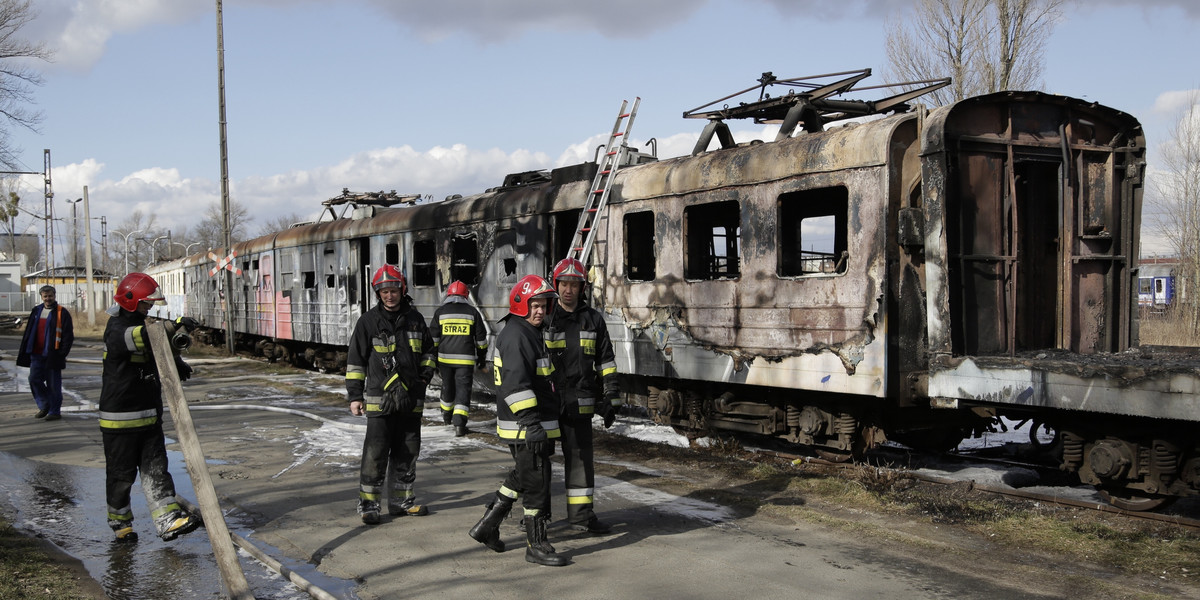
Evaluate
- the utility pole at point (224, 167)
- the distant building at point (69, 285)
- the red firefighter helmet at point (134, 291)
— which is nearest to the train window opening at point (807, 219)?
the red firefighter helmet at point (134, 291)

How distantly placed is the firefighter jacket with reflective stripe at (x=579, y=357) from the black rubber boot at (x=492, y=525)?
2.58ft

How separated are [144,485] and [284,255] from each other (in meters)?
14.7

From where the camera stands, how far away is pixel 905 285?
25.2 feet

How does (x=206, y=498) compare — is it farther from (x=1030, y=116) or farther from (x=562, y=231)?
(x=562, y=231)

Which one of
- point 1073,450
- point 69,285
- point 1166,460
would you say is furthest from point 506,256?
point 69,285

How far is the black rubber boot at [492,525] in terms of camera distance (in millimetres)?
5867

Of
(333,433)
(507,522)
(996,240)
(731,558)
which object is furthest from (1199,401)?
(333,433)

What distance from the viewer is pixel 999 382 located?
22.7 feet

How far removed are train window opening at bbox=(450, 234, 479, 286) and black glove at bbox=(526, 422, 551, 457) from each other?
25.1 ft

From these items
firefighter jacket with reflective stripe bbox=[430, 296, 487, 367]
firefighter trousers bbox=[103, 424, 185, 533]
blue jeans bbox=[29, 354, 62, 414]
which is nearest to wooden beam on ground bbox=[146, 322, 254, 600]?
firefighter trousers bbox=[103, 424, 185, 533]

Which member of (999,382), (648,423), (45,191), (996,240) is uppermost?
(45,191)

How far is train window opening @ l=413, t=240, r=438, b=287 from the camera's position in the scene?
14.6m

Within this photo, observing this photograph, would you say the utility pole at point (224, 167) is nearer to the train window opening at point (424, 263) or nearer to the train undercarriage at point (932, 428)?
the train window opening at point (424, 263)

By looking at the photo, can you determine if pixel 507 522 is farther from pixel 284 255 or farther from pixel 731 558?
pixel 284 255
